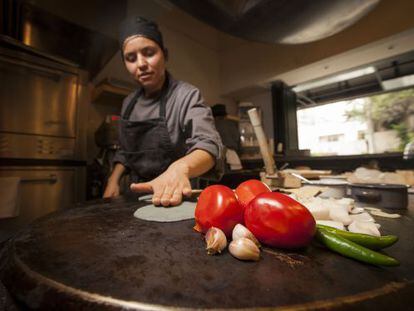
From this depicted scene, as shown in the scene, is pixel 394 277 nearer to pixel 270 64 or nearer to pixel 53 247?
pixel 53 247

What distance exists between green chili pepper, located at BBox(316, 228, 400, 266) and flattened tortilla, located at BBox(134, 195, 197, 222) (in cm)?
28

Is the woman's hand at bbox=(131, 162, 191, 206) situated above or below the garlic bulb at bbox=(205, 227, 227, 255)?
above

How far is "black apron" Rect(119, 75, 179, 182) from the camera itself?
3.76ft

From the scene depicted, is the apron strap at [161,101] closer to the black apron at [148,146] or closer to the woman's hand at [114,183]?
the black apron at [148,146]

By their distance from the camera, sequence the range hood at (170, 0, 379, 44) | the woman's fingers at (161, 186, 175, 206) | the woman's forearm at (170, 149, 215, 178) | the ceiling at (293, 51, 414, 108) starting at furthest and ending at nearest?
the ceiling at (293, 51, 414, 108)
the range hood at (170, 0, 379, 44)
the woman's forearm at (170, 149, 215, 178)
the woman's fingers at (161, 186, 175, 206)

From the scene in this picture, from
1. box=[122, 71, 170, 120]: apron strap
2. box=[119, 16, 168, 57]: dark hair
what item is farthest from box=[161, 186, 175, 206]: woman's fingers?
box=[119, 16, 168, 57]: dark hair

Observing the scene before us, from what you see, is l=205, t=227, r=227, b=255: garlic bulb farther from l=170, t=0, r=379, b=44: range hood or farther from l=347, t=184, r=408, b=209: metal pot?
l=170, t=0, r=379, b=44: range hood

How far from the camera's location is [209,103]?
3312 mm

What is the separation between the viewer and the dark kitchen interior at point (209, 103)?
0.78ft

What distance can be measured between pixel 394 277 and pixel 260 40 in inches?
46.3

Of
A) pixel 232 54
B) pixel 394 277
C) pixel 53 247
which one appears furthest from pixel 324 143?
pixel 53 247

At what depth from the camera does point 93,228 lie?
0.43m

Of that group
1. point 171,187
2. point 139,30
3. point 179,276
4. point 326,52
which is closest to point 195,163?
point 171,187

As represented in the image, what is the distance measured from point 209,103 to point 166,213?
294 cm
